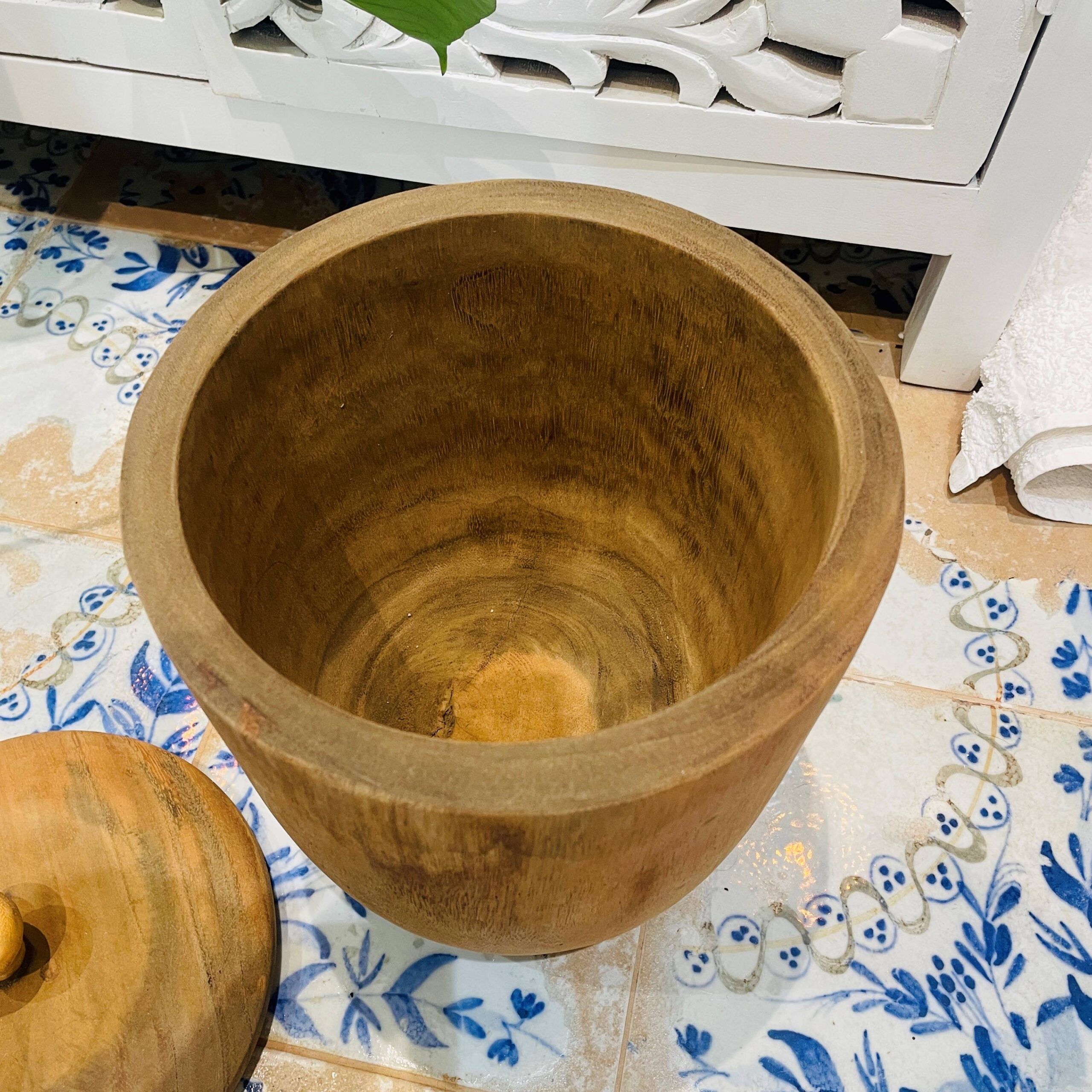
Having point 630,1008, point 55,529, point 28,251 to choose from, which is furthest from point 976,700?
point 28,251

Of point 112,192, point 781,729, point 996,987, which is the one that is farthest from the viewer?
point 112,192

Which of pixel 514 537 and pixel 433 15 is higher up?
pixel 433 15

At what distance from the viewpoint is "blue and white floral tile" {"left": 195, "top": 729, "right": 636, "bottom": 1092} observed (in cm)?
66

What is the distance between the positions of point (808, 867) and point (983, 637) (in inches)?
10.2

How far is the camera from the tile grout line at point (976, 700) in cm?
81

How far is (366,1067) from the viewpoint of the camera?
662mm

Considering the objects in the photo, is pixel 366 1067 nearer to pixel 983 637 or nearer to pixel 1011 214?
pixel 983 637

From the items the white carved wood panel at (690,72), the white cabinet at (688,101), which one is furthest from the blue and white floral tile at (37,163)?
the white carved wood panel at (690,72)

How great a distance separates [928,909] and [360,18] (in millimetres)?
795

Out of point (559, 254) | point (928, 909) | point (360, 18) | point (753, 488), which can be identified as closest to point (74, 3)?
point (360, 18)

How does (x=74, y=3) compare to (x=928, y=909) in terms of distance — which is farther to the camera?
(x=74, y=3)

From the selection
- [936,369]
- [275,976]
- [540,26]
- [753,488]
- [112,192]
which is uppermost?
[540,26]

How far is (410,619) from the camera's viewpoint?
0.71 m

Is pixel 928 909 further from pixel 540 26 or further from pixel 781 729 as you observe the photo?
pixel 540 26
